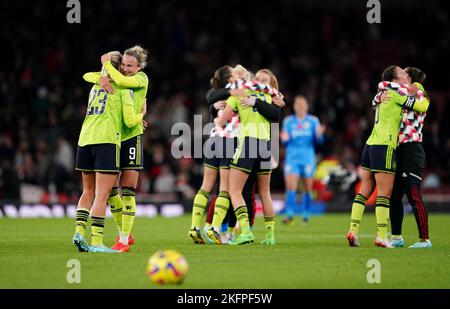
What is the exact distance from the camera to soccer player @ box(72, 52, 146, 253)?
1145 centimetres

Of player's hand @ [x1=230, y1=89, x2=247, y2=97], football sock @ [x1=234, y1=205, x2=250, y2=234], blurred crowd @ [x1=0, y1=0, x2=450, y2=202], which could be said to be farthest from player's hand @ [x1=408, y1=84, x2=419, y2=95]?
blurred crowd @ [x1=0, y1=0, x2=450, y2=202]

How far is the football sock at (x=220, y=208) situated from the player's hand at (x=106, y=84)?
241 cm

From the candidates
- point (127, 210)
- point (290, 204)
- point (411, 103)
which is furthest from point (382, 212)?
point (290, 204)

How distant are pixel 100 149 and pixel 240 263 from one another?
2.33 meters

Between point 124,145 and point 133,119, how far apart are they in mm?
489

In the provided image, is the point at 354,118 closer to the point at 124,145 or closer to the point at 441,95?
the point at 441,95

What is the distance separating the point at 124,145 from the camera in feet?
39.2

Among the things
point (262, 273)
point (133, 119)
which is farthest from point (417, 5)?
point (262, 273)

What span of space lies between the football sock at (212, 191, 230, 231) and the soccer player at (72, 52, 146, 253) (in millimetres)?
1936

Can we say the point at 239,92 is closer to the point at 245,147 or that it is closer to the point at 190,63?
the point at 245,147

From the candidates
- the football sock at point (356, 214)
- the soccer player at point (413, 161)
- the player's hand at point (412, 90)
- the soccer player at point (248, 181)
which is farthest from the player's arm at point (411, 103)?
the soccer player at point (248, 181)

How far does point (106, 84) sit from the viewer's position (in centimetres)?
1152

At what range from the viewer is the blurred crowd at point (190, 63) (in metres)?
24.7

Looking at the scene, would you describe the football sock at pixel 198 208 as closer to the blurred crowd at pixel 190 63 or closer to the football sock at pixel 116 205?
the football sock at pixel 116 205
